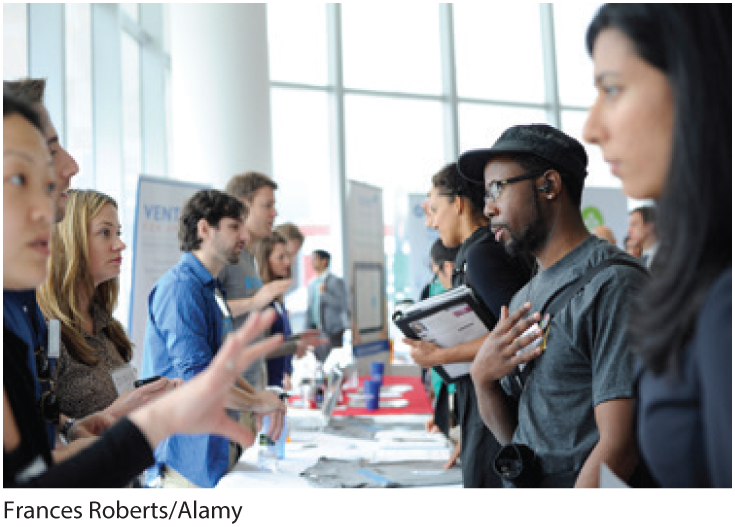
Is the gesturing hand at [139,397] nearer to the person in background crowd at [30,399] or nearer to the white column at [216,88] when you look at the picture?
the person in background crowd at [30,399]

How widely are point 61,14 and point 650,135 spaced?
418 cm

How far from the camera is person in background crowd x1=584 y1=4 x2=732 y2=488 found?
63 centimetres

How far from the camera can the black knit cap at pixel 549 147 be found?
139 centimetres

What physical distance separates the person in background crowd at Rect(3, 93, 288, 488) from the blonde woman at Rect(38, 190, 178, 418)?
86cm

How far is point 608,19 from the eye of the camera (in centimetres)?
77

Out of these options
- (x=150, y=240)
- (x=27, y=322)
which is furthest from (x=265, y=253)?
(x=27, y=322)

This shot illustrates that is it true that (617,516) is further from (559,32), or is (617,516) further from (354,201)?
(559,32)

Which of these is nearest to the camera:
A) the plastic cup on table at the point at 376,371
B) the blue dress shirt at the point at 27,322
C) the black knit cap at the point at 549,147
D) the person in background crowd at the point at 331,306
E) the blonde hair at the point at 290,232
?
the blue dress shirt at the point at 27,322

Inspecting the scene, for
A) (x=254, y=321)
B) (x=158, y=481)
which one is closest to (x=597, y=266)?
(x=254, y=321)

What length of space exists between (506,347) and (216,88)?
4.75 metres

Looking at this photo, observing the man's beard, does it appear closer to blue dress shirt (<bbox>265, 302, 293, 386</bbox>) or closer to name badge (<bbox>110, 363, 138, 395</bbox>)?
name badge (<bbox>110, 363, 138, 395</bbox>)

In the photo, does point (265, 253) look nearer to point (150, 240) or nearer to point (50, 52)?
point (150, 240)

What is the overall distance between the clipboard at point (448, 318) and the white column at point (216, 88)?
3922mm

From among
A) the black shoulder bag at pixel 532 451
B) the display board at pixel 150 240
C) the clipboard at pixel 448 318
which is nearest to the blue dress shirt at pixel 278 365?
the display board at pixel 150 240
